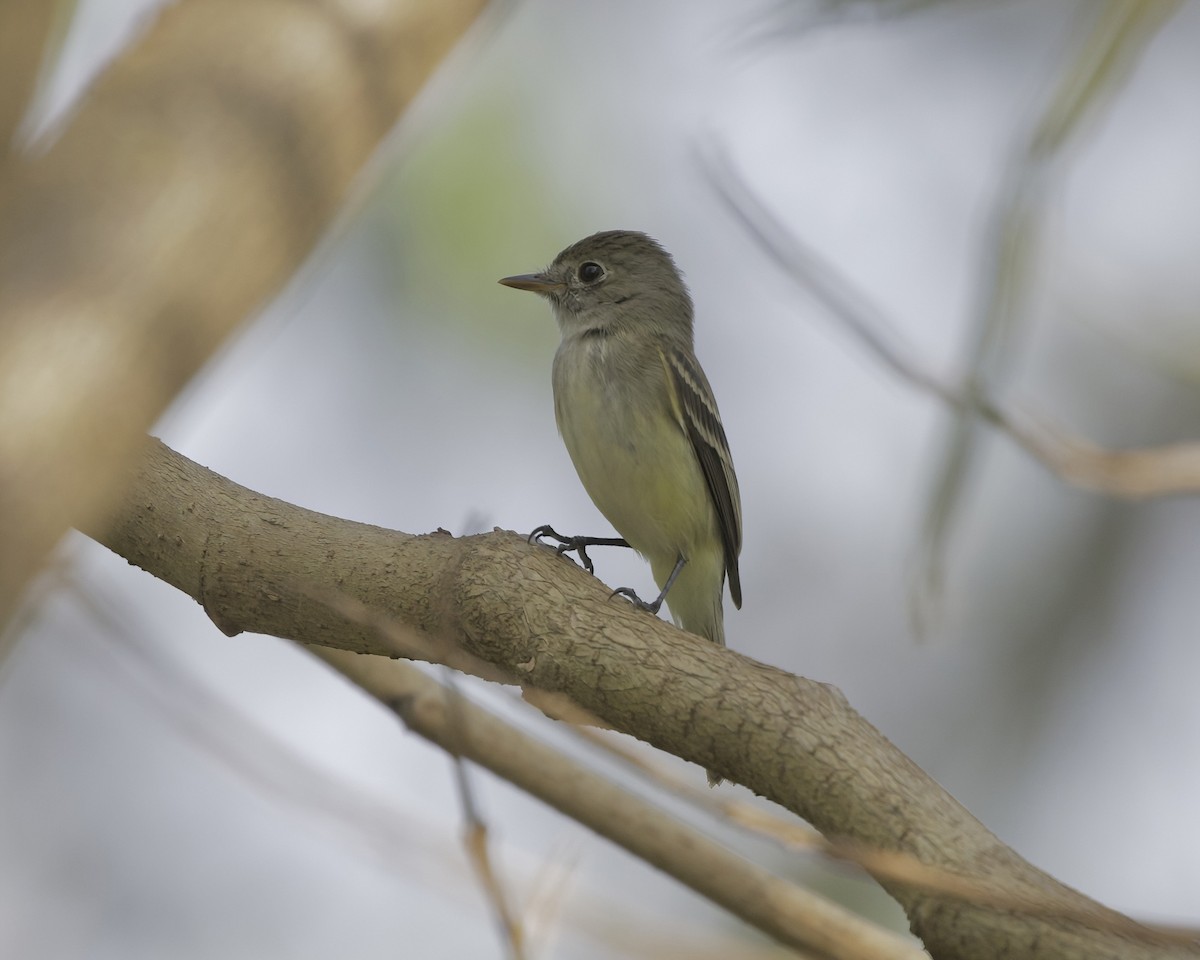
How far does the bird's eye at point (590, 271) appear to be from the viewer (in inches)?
284

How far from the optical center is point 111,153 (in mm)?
1281

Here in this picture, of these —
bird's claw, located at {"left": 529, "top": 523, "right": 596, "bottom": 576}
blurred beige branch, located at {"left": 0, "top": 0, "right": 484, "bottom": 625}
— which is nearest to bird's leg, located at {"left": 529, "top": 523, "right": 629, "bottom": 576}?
bird's claw, located at {"left": 529, "top": 523, "right": 596, "bottom": 576}

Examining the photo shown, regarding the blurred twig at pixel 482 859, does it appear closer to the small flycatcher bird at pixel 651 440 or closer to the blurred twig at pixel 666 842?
the blurred twig at pixel 666 842

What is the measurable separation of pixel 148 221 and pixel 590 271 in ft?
19.9

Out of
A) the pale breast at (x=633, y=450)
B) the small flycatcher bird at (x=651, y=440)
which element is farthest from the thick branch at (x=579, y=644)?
the pale breast at (x=633, y=450)

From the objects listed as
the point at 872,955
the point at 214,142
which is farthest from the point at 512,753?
the point at 214,142

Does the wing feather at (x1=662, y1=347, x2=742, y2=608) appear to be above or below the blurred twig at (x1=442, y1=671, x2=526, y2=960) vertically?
above

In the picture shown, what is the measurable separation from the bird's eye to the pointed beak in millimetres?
129

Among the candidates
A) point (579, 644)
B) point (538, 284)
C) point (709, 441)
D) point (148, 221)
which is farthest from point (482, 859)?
point (538, 284)

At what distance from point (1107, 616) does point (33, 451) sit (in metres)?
11.6

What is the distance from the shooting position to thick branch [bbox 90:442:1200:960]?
307 centimetres

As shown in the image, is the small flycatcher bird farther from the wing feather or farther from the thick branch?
the thick branch

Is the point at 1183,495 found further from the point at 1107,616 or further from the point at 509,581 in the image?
the point at 1107,616

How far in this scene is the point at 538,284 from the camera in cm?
718
